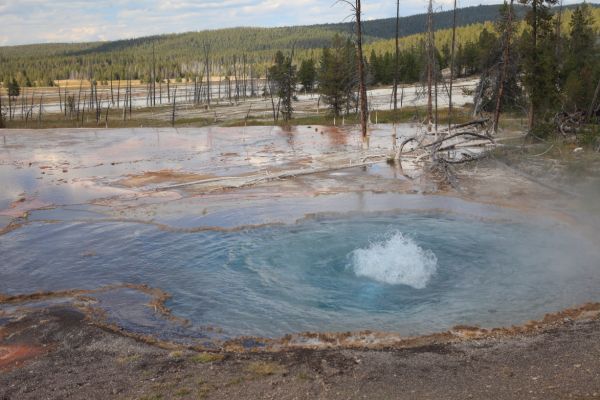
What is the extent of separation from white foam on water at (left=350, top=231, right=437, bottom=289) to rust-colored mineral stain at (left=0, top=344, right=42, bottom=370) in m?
6.09

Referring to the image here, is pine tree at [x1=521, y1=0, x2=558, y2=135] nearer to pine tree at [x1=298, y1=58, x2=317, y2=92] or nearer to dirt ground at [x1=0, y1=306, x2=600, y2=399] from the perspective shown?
dirt ground at [x1=0, y1=306, x2=600, y2=399]

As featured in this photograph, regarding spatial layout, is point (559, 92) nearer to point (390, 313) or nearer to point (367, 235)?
point (367, 235)

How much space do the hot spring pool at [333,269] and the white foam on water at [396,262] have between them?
0.9 inches

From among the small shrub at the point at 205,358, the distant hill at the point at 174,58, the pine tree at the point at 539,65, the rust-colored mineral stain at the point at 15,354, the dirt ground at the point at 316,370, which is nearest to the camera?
the dirt ground at the point at 316,370

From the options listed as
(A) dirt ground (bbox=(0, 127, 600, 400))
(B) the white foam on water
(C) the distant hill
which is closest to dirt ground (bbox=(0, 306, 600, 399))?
(A) dirt ground (bbox=(0, 127, 600, 400))

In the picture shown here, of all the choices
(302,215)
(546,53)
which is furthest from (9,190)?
(546,53)

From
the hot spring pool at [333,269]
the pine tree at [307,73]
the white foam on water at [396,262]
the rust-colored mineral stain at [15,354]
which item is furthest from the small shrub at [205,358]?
the pine tree at [307,73]

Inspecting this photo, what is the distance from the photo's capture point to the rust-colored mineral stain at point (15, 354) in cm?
799

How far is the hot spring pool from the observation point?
966 centimetres

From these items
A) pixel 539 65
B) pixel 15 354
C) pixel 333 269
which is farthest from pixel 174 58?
pixel 15 354

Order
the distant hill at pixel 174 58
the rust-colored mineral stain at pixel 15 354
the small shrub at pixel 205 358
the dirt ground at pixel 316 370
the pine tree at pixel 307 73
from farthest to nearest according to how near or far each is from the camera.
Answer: the distant hill at pixel 174 58
the pine tree at pixel 307 73
the rust-colored mineral stain at pixel 15 354
the small shrub at pixel 205 358
the dirt ground at pixel 316 370

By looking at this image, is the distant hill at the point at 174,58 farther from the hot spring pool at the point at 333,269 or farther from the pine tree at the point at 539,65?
the hot spring pool at the point at 333,269

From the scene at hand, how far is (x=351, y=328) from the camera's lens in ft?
29.9

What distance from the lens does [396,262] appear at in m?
11.9
